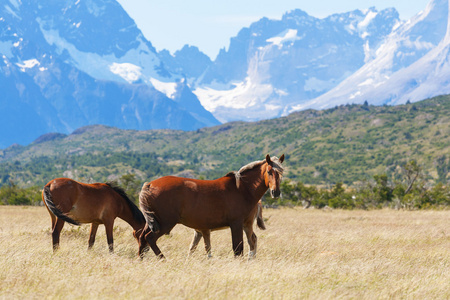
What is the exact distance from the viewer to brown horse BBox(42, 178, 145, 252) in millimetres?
13219

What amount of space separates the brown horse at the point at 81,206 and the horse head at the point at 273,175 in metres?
3.91

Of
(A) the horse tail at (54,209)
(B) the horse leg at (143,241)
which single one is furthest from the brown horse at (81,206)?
(B) the horse leg at (143,241)

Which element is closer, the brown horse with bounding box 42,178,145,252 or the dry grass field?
the dry grass field

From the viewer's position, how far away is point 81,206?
13.4m

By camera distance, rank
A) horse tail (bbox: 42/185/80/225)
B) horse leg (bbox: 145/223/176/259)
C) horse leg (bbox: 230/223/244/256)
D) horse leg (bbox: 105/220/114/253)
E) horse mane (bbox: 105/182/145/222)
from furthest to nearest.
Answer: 1. horse mane (bbox: 105/182/145/222)
2. horse leg (bbox: 105/220/114/253)
3. horse tail (bbox: 42/185/80/225)
4. horse leg (bbox: 230/223/244/256)
5. horse leg (bbox: 145/223/176/259)

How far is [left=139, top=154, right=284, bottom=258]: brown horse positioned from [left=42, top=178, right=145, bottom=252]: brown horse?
6.24ft

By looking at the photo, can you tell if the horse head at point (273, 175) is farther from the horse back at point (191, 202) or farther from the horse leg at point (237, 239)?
the horse leg at point (237, 239)

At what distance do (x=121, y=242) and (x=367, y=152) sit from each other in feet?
573

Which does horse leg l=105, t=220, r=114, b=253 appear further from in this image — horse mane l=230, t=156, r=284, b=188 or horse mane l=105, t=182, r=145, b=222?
horse mane l=230, t=156, r=284, b=188

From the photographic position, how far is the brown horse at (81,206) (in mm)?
13219

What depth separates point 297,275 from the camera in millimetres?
9688

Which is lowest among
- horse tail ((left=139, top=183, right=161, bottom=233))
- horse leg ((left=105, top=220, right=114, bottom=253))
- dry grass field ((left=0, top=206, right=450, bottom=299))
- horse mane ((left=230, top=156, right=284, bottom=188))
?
dry grass field ((left=0, top=206, right=450, bottom=299))

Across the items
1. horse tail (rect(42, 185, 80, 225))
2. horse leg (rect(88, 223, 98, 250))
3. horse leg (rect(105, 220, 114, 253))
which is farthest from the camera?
horse leg (rect(88, 223, 98, 250))

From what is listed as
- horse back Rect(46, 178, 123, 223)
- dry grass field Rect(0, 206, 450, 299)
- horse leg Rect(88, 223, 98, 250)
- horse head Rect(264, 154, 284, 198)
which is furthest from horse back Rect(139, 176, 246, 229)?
horse leg Rect(88, 223, 98, 250)
